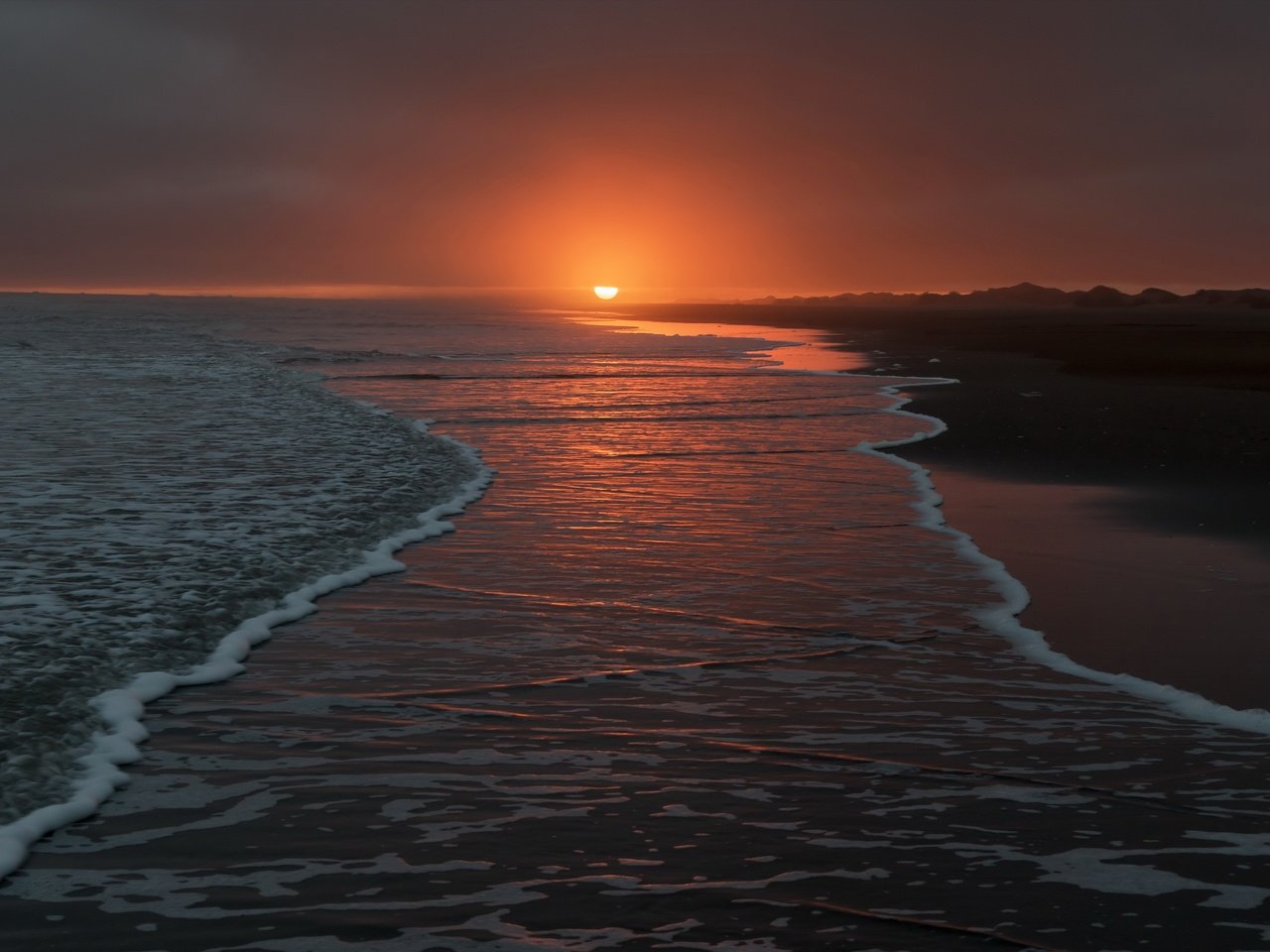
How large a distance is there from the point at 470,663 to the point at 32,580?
4.00 meters

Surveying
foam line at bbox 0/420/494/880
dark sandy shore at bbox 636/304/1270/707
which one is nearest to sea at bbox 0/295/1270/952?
foam line at bbox 0/420/494/880

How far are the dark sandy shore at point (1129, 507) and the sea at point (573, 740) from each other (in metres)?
0.48

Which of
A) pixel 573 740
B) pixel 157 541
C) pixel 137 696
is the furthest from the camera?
pixel 157 541

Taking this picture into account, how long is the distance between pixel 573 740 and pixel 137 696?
2.54 metres

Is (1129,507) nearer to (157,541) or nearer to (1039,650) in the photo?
(1039,650)

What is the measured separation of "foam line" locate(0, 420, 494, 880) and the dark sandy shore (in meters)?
5.19

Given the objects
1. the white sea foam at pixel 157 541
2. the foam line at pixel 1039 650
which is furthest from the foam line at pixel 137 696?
the foam line at pixel 1039 650

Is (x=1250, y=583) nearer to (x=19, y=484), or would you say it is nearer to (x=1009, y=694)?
(x=1009, y=694)

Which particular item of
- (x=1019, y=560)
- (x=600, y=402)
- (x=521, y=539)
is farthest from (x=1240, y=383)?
(x=521, y=539)

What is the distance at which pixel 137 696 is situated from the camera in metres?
6.88

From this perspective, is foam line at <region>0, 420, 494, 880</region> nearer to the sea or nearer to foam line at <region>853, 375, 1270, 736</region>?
the sea

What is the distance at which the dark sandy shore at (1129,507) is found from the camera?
26.6ft

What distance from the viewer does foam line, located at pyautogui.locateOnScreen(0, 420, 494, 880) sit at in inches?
203

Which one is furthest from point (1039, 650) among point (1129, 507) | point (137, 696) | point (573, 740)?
point (1129, 507)
